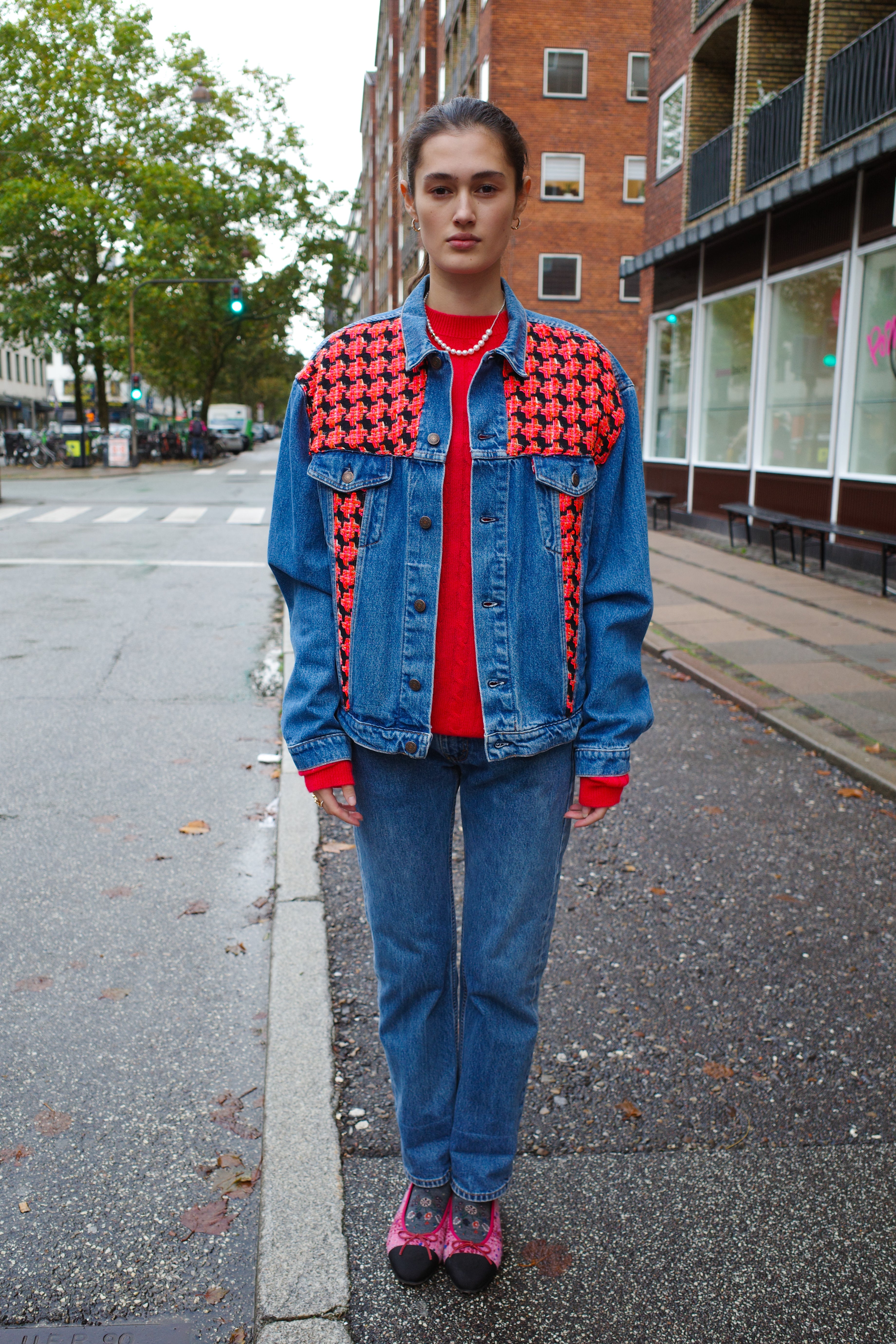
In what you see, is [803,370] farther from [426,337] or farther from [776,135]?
[426,337]

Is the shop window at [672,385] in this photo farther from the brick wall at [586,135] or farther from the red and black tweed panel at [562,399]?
the red and black tweed panel at [562,399]

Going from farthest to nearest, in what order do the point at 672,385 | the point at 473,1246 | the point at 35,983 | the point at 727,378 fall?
the point at 672,385 → the point at 727,378 → the point at 35,983 → the point at 473,1246

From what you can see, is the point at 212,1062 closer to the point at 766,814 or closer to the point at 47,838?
the point at 47,838

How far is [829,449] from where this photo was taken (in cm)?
1410

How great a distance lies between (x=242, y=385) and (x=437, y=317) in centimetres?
9226

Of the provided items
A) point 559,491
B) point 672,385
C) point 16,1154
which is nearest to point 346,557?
point 559,491

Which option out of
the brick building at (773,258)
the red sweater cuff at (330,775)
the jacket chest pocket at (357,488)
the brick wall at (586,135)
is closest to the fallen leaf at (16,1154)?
the red sweater cuff at (330,775)

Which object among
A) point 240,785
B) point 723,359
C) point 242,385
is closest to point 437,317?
point 240,785

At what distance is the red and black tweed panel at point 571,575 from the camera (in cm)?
212

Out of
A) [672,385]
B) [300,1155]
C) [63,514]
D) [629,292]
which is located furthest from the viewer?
[629,292]

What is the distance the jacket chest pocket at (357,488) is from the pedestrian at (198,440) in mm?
43933

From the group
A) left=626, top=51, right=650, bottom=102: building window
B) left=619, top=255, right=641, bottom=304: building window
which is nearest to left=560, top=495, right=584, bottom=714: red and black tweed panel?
left=619, top=255, right=641, bottom=304: building window

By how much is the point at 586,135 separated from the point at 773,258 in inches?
Answer: 965

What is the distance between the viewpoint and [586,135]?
37.4m
